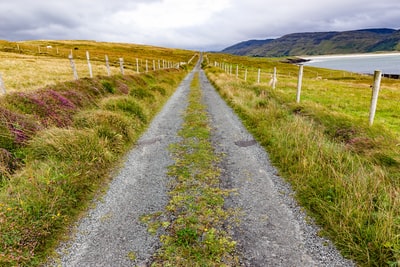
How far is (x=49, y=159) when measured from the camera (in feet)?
18.0

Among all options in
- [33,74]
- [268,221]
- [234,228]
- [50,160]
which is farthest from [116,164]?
[33,74]

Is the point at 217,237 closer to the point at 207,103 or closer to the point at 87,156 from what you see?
the point at 87,156

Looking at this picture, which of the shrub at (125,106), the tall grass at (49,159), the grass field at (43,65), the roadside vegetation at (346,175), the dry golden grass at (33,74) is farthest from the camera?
the grass field at (43,65)

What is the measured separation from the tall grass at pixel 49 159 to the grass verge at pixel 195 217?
1.65 metres

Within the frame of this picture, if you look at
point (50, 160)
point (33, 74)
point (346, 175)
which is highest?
point (33, 74)

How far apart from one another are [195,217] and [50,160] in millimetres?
3716

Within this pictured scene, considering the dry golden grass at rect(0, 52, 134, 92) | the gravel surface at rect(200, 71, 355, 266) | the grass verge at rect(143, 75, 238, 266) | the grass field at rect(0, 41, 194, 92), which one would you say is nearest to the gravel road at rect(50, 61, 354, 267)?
the gravel surface at rect(200, 71, 355, 266)

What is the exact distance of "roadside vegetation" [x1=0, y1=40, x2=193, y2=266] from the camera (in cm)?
368

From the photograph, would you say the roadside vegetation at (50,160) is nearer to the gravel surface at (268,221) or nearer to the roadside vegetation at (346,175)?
the gravel surface at (268,221)

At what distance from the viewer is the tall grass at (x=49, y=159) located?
367 cm

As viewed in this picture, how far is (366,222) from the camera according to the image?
3.82 m

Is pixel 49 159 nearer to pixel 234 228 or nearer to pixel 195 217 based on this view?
pixel 195 217

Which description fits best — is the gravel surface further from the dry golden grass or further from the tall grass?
the dry golden grass

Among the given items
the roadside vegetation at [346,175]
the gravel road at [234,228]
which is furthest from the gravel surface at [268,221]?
the roadside vegetation at [346,175]
